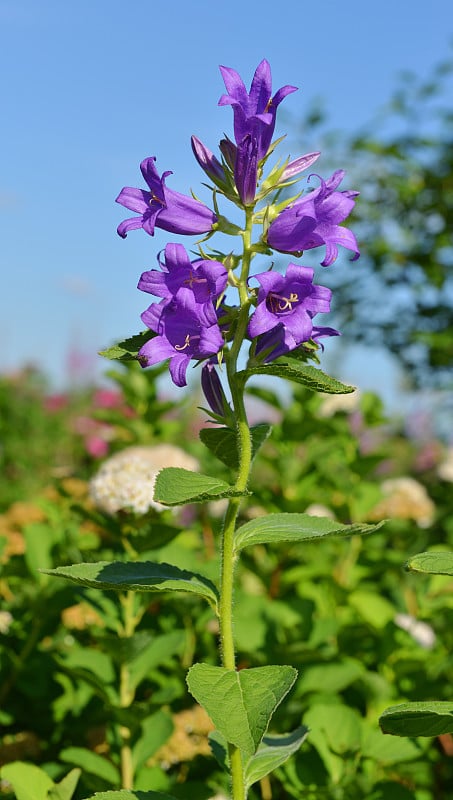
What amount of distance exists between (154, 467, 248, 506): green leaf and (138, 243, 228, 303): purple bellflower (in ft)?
0.85

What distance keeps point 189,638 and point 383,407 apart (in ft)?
4.38

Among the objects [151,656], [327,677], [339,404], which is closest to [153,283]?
[151,656]

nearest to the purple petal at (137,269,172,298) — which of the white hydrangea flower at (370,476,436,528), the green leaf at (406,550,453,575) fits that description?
the green leaf at (406,550,453,575)

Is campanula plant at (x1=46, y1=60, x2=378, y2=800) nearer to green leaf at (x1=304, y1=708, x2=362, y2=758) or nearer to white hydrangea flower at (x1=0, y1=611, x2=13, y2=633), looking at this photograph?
green leaf at (x1=304, y1=708, x2=362, y2=758)

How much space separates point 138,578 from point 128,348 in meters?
0.36

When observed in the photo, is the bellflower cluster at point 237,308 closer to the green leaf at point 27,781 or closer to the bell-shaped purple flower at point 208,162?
the bell-shaped purple flower at point 208,162

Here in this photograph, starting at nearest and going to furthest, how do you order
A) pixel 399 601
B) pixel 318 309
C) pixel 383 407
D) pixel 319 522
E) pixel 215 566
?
1. pixel 318 309
2. pixel 319 522
3. pixel 215 566
4. pixel 399 601
5. pixel 383 407

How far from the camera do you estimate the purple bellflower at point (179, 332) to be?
3.96 feet

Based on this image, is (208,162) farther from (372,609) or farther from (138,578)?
(372,609)

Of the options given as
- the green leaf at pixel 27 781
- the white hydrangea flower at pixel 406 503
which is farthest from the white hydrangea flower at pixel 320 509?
the green leaf at pixel 27 781

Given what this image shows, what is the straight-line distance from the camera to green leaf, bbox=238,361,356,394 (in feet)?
3.90

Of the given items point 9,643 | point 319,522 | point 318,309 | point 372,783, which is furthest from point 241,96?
point 9,643

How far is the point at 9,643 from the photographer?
97.0 inches

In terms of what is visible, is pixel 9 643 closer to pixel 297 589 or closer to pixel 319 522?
pixel 297 589
